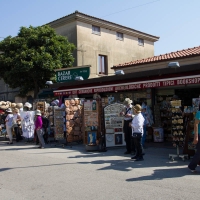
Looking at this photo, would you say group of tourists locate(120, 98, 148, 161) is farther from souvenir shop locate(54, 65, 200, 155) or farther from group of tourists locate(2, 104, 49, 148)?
group of tourists locate(2, 104, 49, 148)

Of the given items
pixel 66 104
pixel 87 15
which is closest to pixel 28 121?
pixel 66 104

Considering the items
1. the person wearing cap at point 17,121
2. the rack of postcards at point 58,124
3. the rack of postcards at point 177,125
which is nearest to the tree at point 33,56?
the person wearing cap at point 17,121

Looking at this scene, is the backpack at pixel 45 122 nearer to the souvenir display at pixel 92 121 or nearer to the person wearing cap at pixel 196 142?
the souvenir display at pixel 92 121

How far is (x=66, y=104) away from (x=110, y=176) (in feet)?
20.2

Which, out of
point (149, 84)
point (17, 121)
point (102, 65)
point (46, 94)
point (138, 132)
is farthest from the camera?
point (102, 65)

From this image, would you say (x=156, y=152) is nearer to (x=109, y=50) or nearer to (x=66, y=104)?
(x=66, y=104)

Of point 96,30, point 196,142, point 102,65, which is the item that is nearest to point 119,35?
point 96,30

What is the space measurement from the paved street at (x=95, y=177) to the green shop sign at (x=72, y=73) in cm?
670

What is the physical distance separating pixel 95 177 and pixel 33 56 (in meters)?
16.1

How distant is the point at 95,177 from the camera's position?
22.9 ft

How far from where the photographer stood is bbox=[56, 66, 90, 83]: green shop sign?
16156 mm

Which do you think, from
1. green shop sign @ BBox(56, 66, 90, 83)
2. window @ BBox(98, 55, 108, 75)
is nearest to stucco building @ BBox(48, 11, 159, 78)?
window @ BBox(98, 55, 108, 75)

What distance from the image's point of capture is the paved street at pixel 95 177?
223 inches

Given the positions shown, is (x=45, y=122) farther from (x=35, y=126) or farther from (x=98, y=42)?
(x=98, y=42)
